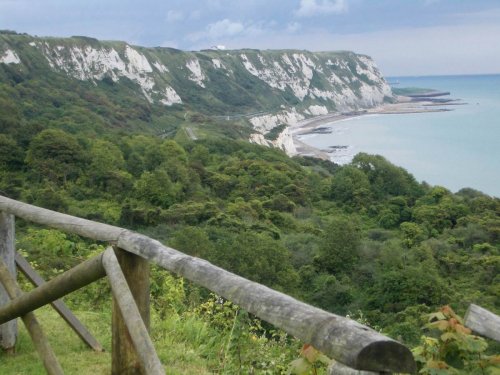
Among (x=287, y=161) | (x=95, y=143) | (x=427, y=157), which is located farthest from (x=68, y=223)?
(x=427, y=157)

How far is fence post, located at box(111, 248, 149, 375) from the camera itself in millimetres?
2305

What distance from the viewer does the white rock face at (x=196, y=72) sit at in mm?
113062

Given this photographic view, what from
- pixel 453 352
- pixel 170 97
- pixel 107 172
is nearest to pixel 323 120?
pixel 170 97

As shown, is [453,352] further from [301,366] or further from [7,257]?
[7,257]

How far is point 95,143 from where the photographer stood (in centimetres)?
4109

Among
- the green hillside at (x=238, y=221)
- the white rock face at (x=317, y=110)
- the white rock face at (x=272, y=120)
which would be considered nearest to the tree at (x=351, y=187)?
the green hillside at (x=238, y=221)

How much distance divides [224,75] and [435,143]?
57.9 m

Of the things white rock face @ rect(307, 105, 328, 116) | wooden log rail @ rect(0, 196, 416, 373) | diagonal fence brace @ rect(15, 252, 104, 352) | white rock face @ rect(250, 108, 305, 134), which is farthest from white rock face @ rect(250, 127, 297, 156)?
wooden log rail @ rect(0, 196, 416, 373)

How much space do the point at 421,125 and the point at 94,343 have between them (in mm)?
101474

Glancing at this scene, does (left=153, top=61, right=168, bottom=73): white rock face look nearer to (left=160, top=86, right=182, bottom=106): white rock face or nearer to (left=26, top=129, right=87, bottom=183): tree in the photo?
(left=160, top=86, right=182, bottom=106): white rock face

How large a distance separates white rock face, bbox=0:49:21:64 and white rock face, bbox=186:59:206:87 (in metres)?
45.9

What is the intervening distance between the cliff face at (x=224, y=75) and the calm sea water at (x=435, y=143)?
11.6 m

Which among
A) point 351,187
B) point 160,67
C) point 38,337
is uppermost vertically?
point 38,337

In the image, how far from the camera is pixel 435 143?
256ft
